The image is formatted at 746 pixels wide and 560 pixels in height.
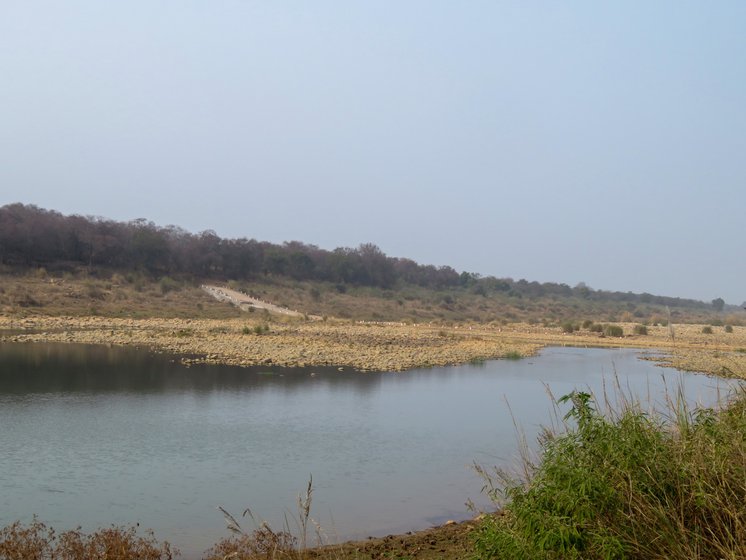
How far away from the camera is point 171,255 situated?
70.8 metres

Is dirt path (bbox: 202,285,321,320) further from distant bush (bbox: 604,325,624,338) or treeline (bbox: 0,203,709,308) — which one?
distant bush (bbox: 604,325,624,338)

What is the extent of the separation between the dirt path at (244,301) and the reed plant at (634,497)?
50.1 metres

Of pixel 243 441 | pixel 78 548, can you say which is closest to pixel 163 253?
pixel 243 441

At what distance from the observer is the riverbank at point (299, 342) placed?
2994 centimetres

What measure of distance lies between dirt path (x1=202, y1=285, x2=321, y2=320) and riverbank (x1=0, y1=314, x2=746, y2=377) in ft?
17.8

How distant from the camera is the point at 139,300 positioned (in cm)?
5372

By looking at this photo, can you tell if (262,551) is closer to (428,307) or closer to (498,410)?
(498,410)

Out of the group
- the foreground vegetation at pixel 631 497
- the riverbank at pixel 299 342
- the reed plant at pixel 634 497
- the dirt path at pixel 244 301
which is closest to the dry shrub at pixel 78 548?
the foreground vegetation at pixel 631 497

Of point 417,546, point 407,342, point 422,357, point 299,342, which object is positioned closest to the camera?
point 417,546

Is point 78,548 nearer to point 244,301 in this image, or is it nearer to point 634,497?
point 634,497

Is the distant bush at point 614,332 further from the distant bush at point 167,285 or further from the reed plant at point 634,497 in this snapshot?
the reed plant at point 634,497

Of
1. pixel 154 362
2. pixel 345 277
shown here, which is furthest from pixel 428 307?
pixel 154 362

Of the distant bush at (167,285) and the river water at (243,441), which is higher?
the distant bush at (167,285)

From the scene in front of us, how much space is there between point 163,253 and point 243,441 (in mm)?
57925
